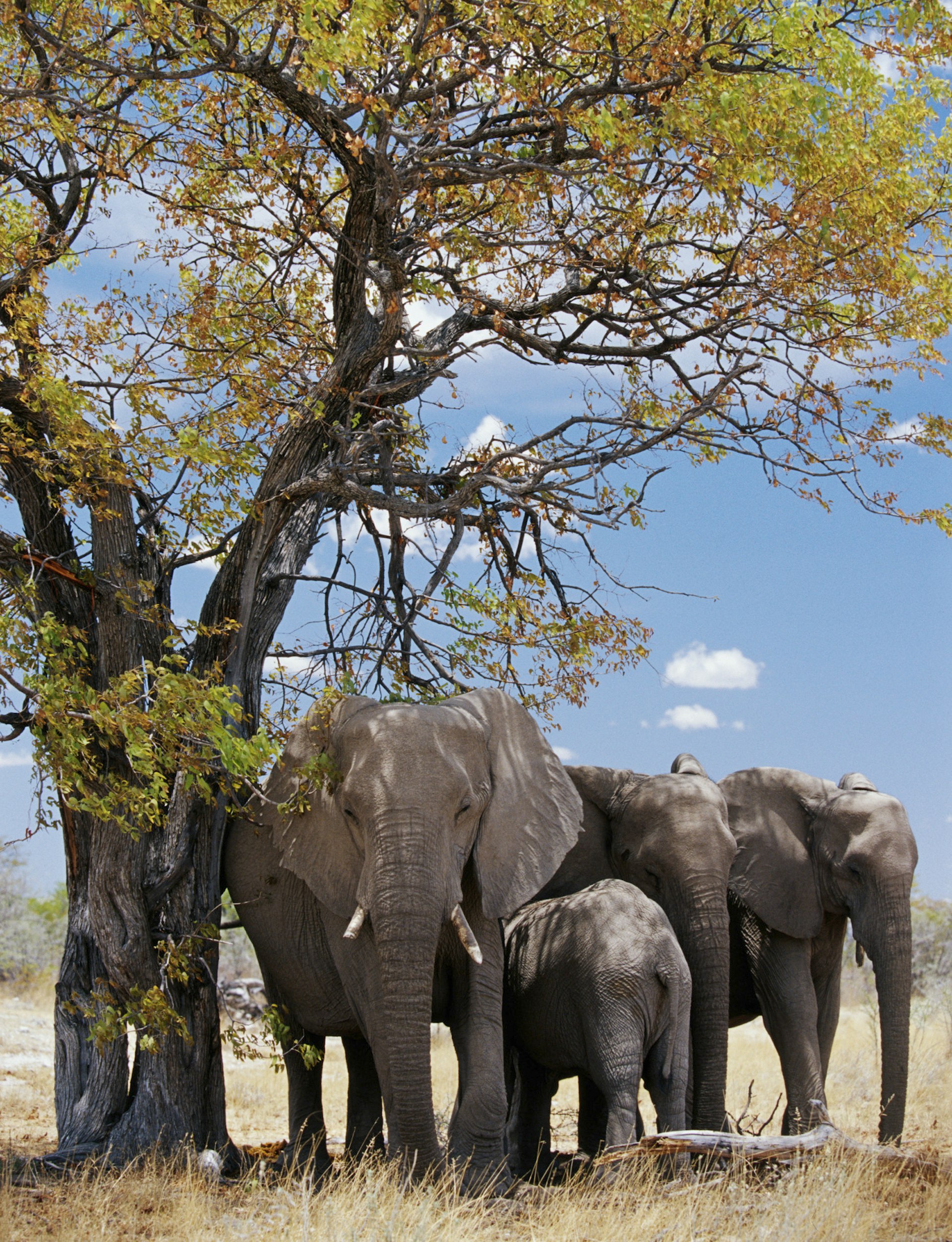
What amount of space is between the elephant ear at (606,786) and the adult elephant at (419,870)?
1412mm

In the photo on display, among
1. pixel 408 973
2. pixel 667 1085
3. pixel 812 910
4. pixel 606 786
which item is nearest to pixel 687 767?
pixel 606 786

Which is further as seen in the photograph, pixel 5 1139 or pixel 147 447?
pixel 5 1139

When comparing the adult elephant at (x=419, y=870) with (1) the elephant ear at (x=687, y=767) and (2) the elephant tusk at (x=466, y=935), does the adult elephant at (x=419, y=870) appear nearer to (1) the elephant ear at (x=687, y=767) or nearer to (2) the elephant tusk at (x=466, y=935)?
(2) the elephant tusk at (x=466, y=935)

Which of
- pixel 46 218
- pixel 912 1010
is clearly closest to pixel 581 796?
pixel 46 218

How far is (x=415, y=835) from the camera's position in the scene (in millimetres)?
7836

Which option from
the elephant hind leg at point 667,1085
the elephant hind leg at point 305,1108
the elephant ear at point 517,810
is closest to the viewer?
the elephant ear at point 517,810

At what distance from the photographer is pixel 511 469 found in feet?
40.9

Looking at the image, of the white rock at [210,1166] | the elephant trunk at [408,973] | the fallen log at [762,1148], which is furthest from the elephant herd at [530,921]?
the white rock at [210,1166]

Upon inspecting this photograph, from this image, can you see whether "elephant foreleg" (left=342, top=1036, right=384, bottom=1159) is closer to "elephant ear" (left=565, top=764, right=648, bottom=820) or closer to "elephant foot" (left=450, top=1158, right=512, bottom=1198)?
"elephant foot" (left=450, top=1158, right=512, bottom=1198)

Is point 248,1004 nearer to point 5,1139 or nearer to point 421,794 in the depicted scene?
point 5,1139

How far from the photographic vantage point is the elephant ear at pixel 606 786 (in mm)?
10812

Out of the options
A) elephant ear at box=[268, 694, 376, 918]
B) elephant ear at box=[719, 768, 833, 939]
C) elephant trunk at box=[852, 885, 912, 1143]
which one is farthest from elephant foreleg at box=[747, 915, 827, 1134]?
elephant ear at box=[268, 694, 376, 918]

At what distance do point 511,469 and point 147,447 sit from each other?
4079mm

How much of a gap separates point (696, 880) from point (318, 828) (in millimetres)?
3048
